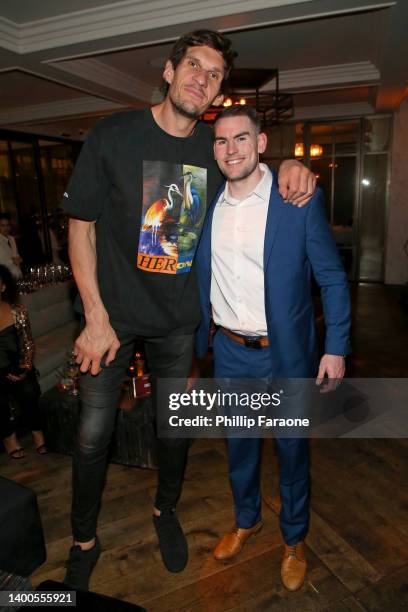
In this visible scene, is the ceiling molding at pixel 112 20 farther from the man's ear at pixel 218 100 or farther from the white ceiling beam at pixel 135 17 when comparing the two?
the man's ear at pixel 218 100

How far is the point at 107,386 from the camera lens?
5.62ft

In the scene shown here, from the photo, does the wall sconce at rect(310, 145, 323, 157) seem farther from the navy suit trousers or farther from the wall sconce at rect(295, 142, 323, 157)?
the navy suit trousers

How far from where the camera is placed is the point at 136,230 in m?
1.67

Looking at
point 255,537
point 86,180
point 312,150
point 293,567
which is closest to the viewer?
point 86,180

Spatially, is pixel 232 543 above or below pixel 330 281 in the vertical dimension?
below

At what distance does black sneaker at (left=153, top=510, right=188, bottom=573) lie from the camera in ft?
6.43

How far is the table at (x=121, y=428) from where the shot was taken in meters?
2.74

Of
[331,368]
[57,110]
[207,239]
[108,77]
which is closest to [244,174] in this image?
[207,239]

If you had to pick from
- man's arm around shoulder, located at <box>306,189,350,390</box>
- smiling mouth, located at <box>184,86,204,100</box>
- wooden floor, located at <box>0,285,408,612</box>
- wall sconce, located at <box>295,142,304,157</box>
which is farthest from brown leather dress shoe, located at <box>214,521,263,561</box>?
wall sconce, located at <box>295,142,304,157</box>

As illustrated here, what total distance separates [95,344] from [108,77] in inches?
221

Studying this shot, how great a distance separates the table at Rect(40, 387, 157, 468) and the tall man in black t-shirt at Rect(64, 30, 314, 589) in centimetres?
95

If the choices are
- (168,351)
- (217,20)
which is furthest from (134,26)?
(168,351)

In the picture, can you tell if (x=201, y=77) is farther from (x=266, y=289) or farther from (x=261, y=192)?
(x=266, y=289)

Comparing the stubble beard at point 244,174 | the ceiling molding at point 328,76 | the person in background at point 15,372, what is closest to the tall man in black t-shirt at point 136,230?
the stubble beard at point 244,174
